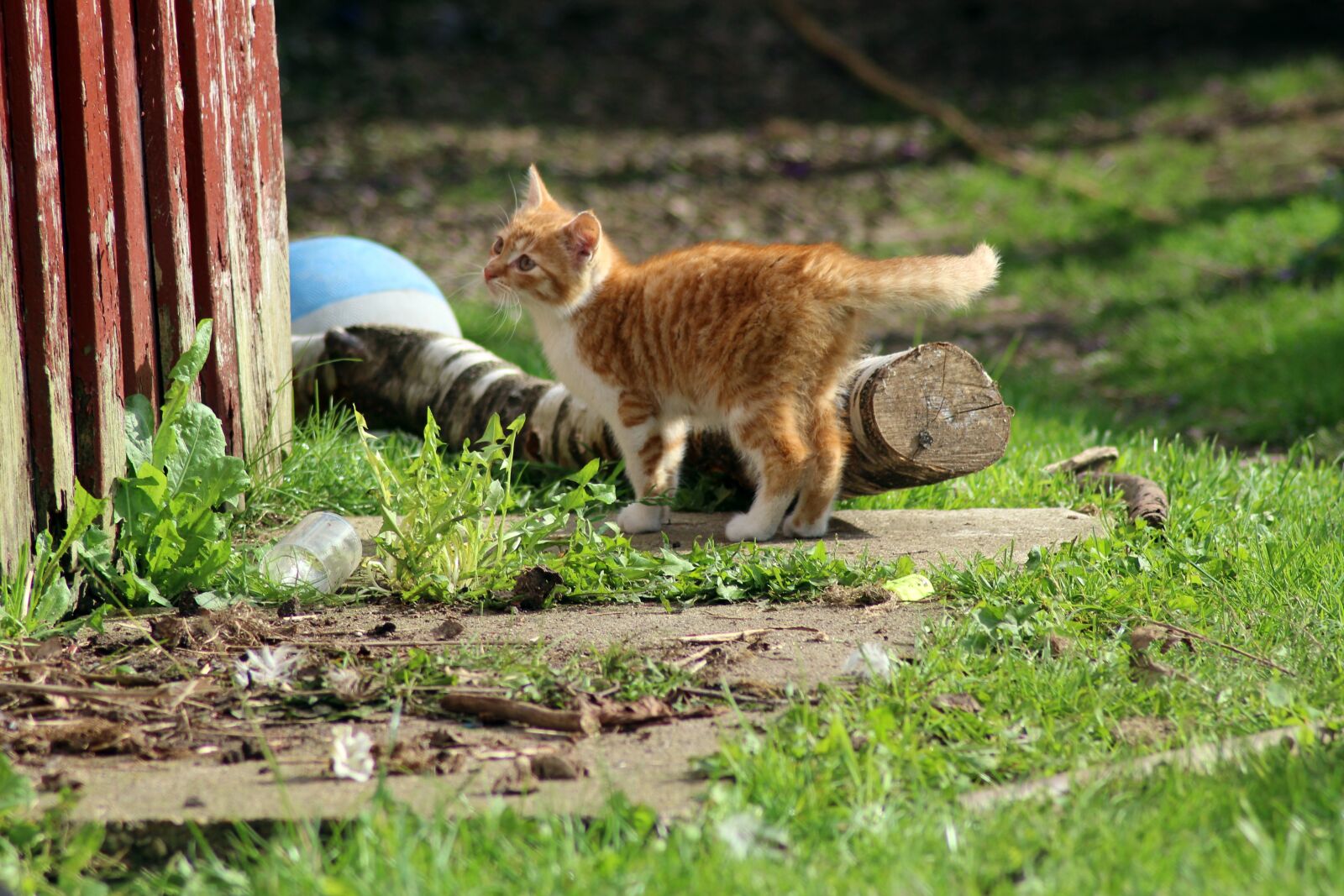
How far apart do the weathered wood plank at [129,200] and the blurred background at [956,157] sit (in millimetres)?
3765

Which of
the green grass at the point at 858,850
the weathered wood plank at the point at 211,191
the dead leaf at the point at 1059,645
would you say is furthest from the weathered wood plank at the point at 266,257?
the dead leaf at the point at 1059,645

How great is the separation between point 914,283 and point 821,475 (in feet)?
2.32

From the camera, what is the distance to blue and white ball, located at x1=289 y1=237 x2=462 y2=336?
6145 millimetres

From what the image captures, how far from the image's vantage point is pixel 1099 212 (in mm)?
11375

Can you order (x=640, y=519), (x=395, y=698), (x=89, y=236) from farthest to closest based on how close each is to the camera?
(x=640, y=519), (x=89, y=236), (x=395, y=698)

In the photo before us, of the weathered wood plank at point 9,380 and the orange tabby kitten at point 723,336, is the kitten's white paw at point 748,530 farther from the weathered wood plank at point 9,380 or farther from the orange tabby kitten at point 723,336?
the weathered wood plank at point 9,380

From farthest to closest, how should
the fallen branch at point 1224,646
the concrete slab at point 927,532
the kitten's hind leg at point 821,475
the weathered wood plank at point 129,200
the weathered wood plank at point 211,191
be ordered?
the kitten's hind leg at point 821,475
the concrete slab at point 927,532
the weathered wood plank at point 211,191
the weathered wood plank at point 129,200
the fallen branch at point 1224,646

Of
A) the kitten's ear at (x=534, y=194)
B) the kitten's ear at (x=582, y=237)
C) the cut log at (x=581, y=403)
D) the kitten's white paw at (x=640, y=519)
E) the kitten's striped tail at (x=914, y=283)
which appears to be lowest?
the kitten's white paw at (x=640, y=519)

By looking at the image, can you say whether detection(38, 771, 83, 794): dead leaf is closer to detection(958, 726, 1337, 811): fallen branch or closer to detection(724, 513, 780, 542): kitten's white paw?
detection(958, 726, 1337, 811): fallen branch

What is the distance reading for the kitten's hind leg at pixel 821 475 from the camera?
451cm

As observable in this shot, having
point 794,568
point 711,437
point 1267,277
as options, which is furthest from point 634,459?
point 1267,277

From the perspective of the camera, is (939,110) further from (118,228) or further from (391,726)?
(391,726)

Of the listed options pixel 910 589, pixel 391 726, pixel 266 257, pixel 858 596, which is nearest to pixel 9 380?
pixel 391 726

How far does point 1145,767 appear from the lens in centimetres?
271
